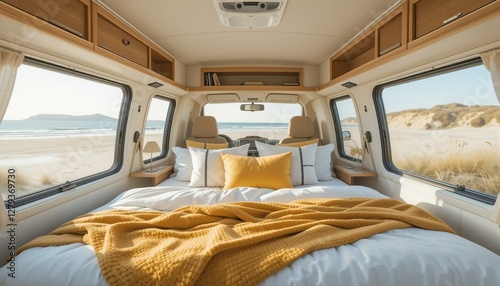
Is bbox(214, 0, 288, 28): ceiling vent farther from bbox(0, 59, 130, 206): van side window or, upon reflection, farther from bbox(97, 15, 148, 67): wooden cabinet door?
bbox(0, 59, 130, 206): van side window

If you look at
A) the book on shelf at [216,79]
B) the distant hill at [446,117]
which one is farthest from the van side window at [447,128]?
the book on shelf at [216,79]

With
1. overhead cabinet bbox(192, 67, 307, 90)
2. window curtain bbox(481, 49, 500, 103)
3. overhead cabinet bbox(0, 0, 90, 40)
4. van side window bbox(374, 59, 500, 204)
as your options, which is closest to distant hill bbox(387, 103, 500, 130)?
van side window bbox(374, 59, 500, 204)

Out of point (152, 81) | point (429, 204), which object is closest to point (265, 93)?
point (152, 81)

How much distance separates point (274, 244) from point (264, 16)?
1788mm

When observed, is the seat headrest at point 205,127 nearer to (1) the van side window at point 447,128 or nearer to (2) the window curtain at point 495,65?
(1) the van side window at point 447,128

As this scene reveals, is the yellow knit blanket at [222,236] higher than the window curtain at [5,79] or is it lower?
lower

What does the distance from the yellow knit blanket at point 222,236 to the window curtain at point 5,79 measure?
280 millimetres

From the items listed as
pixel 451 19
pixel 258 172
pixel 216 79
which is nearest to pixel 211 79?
pixel 216 79

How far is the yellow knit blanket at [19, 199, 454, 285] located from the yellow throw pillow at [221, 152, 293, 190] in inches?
24.9

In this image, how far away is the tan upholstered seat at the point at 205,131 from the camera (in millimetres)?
3727

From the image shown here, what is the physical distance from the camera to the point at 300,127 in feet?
12.2

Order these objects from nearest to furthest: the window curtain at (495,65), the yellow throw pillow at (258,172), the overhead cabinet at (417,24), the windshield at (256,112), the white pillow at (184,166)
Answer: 1. the overhead cabinet at (417,24)
2. the window curtain at (495,65)
3. the yellow throw pillow at (258,172)
4. the white pillow at (184,166)
5. the windshield at (256,112)

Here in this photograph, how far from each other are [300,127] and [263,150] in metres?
1.16

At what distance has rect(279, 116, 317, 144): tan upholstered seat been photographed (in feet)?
12.2
